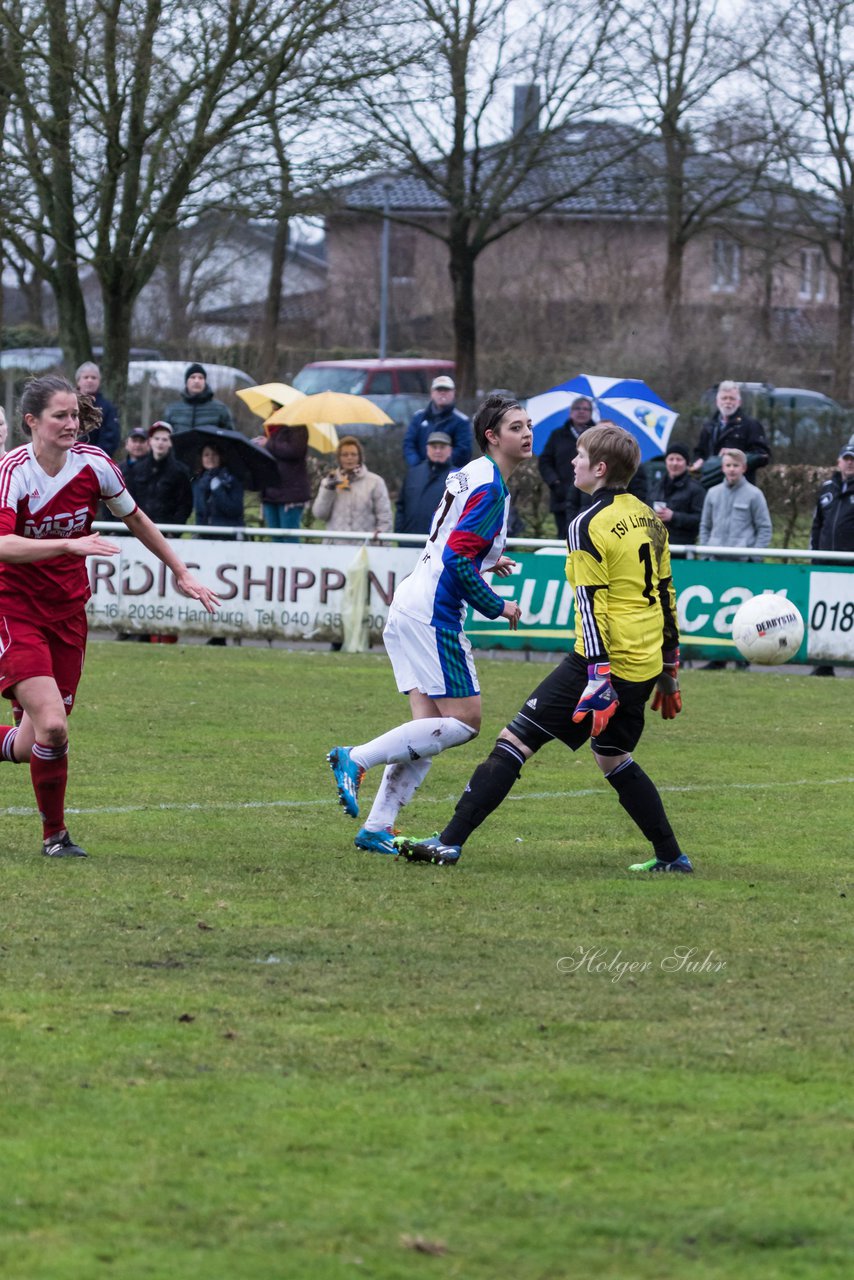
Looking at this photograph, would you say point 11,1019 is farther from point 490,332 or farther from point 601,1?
point 490,332

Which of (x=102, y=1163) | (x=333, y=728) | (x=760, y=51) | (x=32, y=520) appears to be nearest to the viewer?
(x=102, y=1163)

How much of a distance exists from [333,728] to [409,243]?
186 ft

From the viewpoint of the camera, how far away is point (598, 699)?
7.11 m

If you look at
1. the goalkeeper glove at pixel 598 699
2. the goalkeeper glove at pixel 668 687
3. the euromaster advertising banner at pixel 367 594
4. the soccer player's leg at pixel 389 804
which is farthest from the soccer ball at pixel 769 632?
the goalkeeper glove at pixel 598 699

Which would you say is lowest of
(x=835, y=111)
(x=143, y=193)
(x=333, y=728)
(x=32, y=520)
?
(x=333, y=728)

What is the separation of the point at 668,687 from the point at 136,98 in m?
18.3

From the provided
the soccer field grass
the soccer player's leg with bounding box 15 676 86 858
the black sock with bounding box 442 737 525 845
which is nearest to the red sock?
the soccer player's leg with bounding box 15 676 86 858

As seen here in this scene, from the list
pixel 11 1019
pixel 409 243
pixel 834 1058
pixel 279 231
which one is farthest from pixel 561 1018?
pixel 409 243

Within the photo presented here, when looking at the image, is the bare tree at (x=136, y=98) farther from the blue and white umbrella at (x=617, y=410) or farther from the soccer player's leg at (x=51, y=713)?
the soccer player's leg at (x=51, y=713)

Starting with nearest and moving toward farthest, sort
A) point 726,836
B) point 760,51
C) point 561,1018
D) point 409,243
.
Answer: point 561,1018 < point 726,836 < point 760,51 < point 409,243

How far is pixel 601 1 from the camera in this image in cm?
3062

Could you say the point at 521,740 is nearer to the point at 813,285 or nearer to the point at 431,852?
the point at 431,852

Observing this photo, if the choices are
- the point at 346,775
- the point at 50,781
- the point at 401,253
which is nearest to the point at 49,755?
the point at 50,781

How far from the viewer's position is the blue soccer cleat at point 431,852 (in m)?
7.54
